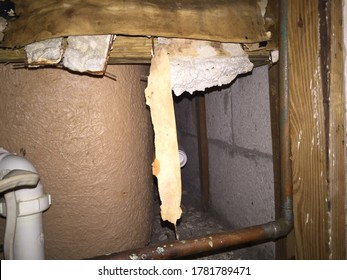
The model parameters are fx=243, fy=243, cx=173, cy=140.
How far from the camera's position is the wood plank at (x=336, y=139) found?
93 cm

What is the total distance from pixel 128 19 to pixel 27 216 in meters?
0.82

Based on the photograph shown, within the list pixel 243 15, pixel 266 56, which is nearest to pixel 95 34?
pixel 243 15

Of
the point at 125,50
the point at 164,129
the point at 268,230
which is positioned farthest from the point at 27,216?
the point at 268,230

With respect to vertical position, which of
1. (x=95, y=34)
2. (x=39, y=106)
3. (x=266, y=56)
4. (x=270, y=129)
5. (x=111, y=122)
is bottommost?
(x=270, y=129)

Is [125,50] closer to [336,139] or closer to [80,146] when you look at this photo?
[80,146]

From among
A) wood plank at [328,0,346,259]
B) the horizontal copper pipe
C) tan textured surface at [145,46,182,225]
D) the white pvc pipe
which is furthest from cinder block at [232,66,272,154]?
the white pvc pipe

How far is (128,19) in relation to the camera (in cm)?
82

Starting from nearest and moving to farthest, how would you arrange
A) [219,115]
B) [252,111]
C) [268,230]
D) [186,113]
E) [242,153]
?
[268,230] → [252,111] → [242,153] → [219,115] → [186,113]

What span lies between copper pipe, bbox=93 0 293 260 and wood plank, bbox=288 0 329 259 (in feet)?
0.08

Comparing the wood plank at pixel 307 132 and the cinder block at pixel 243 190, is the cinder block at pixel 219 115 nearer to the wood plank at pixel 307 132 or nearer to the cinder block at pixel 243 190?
the cinder block at pixel 243 190

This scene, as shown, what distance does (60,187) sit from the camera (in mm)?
1096

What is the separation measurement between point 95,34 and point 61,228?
0.86m

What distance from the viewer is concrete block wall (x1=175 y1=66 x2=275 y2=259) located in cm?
131

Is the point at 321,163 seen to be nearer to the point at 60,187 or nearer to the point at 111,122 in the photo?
the point at 111,122
